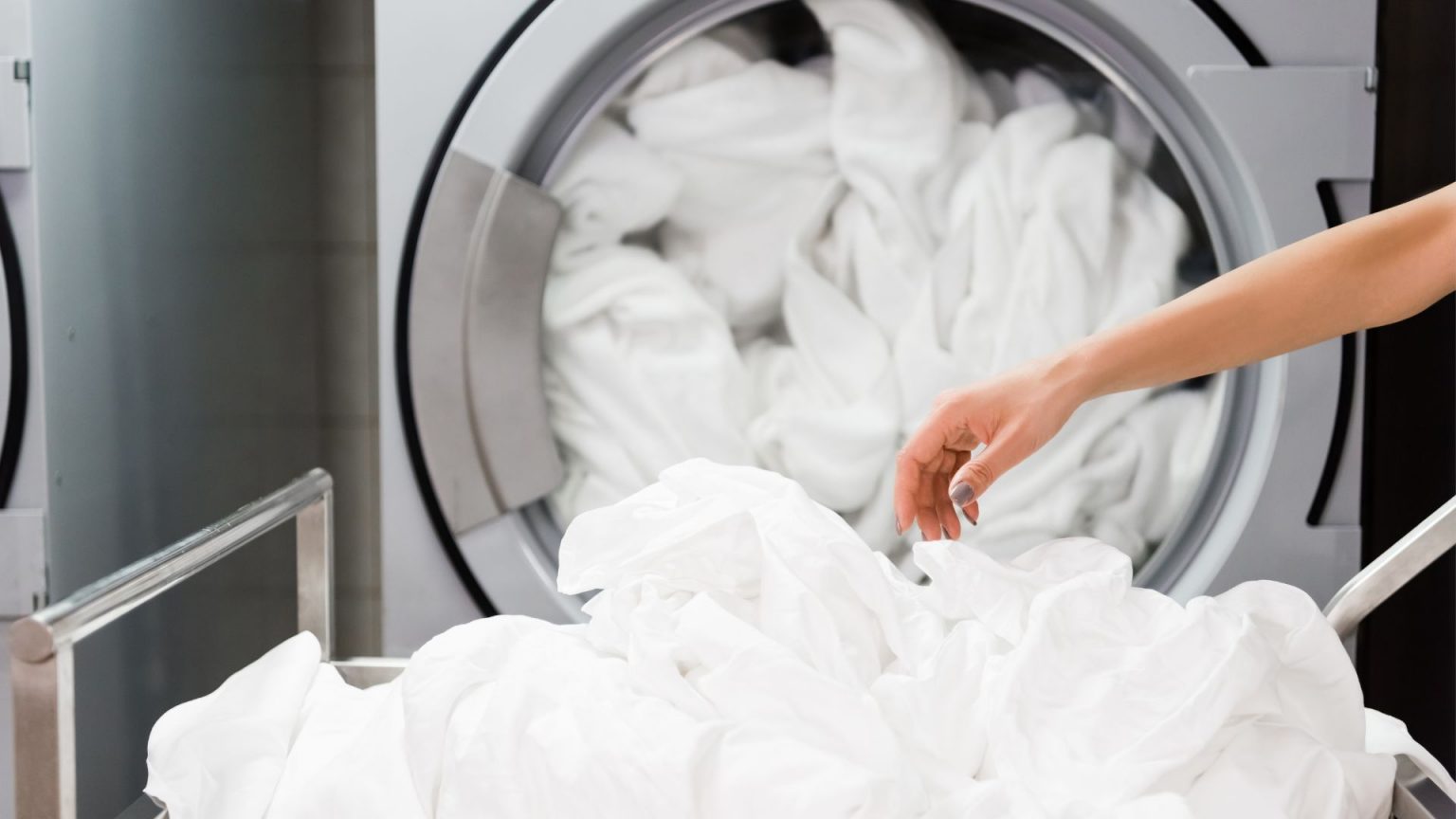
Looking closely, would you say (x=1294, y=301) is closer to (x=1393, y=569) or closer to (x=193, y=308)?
(x=1393, y=569)

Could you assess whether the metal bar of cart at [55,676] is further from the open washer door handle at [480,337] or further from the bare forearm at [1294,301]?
the bare forearm at [1294,301]

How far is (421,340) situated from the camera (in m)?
0.95

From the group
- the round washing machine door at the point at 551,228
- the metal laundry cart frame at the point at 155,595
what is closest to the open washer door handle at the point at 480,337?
the round washing machine door at the point at 551,228

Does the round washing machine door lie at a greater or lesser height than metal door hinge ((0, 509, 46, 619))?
greater

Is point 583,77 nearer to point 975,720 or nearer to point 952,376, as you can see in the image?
point 952,376

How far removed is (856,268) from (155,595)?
59cm

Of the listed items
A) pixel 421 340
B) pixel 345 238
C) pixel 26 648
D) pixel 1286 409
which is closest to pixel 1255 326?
pixel 1286 409

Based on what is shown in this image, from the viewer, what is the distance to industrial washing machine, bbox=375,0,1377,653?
2.99ft

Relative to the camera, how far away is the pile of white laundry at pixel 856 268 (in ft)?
3.16

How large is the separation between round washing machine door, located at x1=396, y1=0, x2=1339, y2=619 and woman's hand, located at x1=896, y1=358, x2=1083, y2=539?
10.5 inches

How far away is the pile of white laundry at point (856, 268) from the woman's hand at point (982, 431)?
0.53 feet

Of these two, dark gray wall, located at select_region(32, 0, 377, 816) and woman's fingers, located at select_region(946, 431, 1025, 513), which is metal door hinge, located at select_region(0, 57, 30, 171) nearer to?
dark gray wall, located at select_region(32, 0, 377, 816)

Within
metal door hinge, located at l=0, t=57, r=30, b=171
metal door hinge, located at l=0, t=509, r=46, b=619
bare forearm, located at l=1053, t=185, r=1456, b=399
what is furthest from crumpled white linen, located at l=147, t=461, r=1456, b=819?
metal door hinge, located at l=0, t=57, r=30, b=171

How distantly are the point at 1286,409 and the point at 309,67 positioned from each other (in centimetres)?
118
